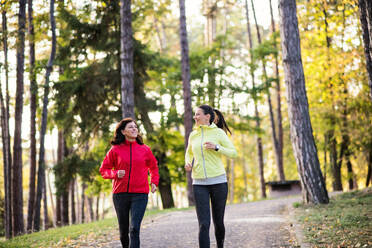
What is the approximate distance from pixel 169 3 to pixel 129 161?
18.5 m

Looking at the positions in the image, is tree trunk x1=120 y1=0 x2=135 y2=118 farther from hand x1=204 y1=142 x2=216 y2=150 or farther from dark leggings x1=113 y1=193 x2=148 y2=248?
hand x1=204 y1=142 x2=216 y2=150

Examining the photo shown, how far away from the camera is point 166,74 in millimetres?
20797

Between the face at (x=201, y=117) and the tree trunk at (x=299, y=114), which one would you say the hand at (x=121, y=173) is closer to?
the face at (x=201, y=117)

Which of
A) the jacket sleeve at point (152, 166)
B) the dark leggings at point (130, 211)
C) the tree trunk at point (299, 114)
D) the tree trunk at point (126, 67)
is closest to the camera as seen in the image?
the dark leggings at point (130, 211)

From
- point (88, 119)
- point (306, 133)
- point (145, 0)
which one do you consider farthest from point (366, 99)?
point (88, 119)

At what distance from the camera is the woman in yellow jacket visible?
5.05m

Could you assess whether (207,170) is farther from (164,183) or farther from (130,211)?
(164,183)

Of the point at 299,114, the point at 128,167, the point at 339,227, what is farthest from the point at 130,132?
the point at 299,114

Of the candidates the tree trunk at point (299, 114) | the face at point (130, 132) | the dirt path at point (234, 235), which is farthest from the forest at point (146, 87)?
the face at point (130, 132)

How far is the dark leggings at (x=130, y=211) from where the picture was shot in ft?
16.2

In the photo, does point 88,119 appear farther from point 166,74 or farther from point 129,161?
point 129,161

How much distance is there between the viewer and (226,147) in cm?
530

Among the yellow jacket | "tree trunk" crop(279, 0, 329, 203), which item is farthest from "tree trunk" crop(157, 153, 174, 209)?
the yellow jacket

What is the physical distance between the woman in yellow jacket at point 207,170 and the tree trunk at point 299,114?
248 inches
